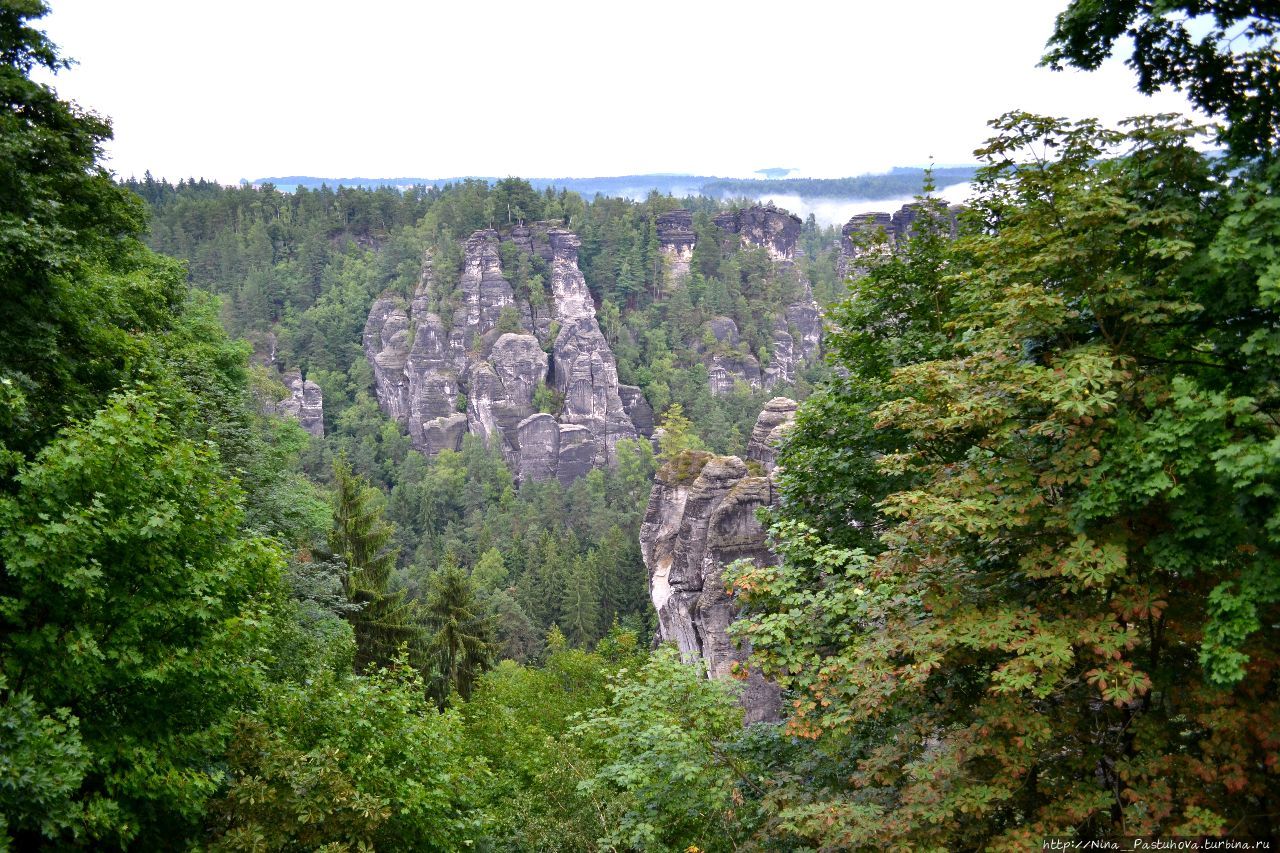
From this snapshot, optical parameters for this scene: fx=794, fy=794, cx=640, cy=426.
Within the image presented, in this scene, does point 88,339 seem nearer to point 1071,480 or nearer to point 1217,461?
point 1071,480

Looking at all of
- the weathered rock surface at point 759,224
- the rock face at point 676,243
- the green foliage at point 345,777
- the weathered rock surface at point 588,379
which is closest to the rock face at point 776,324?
the weathered rock surface at point 759,224

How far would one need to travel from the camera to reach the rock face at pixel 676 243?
10669cm

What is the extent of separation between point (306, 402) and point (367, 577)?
67540 millimetres

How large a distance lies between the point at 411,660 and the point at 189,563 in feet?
62.3

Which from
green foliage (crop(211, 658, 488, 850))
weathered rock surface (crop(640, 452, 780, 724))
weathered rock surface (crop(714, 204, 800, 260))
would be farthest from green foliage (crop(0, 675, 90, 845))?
weathered rock surface (crop(714, 204, 800, 260))

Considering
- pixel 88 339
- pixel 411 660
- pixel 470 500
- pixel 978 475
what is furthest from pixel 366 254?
pixel 978 475

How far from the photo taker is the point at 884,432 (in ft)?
36.7

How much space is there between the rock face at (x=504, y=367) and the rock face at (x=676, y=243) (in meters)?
15.5

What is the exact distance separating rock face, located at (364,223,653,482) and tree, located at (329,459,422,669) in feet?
186

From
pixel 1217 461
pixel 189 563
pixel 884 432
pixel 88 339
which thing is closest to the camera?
pixel 1217 461

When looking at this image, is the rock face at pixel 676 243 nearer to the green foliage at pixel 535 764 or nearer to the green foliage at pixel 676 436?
the green foliage at pixel 676 436

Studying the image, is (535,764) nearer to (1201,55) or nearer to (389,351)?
(1201,55)

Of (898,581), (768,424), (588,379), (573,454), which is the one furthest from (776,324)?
(898,581)

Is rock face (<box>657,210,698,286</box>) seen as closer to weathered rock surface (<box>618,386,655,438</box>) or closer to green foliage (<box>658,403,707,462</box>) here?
weathered rock surface (<box>618,386,655,438</box>)
